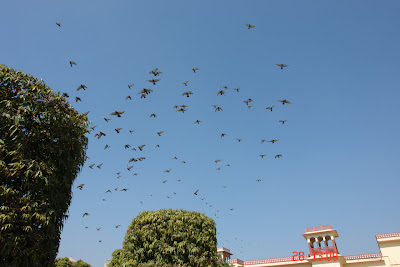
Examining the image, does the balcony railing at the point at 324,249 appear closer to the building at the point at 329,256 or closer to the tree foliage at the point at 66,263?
the building at the point at 329,256

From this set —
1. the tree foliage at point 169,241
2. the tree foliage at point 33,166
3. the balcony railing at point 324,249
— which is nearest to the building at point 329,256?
the balcony railing at point 324,249

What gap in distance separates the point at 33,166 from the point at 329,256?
36298 mm

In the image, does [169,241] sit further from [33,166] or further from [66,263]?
[66,263]

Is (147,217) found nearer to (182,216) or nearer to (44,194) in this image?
(182,216)

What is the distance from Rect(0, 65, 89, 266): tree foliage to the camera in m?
10.1

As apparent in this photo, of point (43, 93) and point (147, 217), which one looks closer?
point (43, 93)

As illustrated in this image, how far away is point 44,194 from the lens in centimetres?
1112

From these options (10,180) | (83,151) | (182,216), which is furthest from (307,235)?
(10,180)

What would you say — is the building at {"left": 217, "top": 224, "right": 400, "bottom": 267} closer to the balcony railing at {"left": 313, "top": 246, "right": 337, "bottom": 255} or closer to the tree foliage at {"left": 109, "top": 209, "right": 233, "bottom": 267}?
the balcony railing at {"left": 313, "top": 246, "right": 337, "bottom": 255}

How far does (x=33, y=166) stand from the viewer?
432 inches

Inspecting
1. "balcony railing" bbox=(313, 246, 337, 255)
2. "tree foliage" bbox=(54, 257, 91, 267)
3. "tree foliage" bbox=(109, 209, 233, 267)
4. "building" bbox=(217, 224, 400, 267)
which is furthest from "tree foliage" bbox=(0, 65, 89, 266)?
"tree foliage" bbox=(54, 257, 91, 267)

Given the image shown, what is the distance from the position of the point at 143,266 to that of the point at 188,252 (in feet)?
9.92

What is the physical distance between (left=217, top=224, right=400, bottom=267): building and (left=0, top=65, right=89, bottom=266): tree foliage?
23.8 metres

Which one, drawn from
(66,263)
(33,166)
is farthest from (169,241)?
(66,263)
